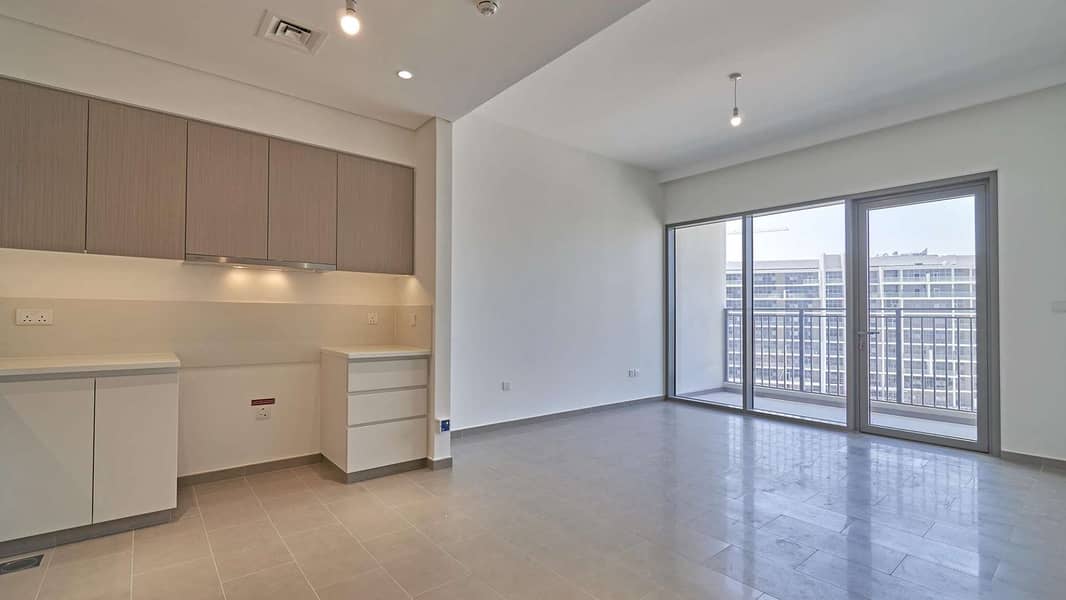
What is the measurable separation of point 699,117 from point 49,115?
15.9 feet

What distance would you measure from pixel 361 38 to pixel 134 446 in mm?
2556

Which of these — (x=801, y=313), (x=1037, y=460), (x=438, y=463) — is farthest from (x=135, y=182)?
(x=1037, y=460)

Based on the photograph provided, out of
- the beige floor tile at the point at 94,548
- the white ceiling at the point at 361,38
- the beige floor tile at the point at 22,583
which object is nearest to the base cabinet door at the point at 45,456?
the beige floor tile at the point at 94,548

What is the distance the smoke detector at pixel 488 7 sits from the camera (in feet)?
7.78

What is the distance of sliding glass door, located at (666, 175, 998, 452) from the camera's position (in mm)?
4434

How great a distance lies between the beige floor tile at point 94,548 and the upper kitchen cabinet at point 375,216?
2041 mm

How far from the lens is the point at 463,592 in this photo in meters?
2.13

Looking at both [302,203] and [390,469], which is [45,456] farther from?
[302,203]

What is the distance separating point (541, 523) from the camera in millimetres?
2840

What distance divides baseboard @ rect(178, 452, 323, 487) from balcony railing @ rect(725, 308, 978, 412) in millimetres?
4911

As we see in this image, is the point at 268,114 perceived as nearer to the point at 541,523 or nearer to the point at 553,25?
the point at 553,25

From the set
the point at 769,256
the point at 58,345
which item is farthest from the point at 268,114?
the point at 769,256

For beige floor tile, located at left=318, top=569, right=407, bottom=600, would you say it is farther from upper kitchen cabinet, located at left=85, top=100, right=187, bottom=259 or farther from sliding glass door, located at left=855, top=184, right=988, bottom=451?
sliding glass door, located at left=855, top=184, right=988, bottom=451

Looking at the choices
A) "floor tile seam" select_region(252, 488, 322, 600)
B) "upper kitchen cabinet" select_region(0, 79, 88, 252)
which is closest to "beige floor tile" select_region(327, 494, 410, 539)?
"floor tile seam" select_region(252, 488, 322, 600)
